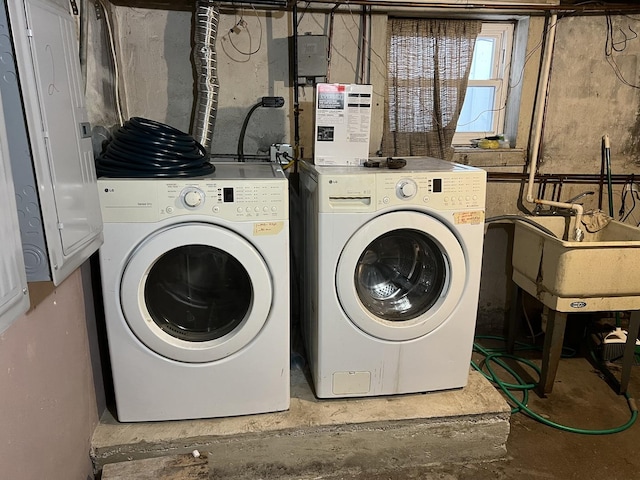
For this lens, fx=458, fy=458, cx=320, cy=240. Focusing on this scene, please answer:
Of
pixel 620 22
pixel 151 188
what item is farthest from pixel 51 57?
pixel 620 22

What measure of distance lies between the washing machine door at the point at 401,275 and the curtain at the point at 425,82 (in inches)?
34.3

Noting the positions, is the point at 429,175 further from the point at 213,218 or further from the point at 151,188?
the point at 151,188

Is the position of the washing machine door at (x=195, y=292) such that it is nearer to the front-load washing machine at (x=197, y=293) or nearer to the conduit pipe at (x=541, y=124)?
the front-load washing machine at (x=197, y=293)

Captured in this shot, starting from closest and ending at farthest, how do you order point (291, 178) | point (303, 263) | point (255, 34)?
1. point (303, 263)
2. point (255, 34)
3. point (291, 178)

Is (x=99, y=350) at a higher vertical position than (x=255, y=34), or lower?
lower

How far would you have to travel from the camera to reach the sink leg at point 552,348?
6.81 ft

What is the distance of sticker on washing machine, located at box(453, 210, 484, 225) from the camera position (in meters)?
1.73

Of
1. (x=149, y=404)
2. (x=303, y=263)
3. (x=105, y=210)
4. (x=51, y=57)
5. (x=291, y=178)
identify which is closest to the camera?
(x=51, y=57)

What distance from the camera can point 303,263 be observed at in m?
2.14

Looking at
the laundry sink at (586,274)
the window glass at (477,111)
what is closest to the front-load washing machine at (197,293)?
the laundry sink at (586,274)

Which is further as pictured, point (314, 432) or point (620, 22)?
point (620, 22)

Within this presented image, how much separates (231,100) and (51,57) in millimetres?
1313

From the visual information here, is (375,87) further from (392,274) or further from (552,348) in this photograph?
(552,348)

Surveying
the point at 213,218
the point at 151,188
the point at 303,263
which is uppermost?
the point at 151,188
